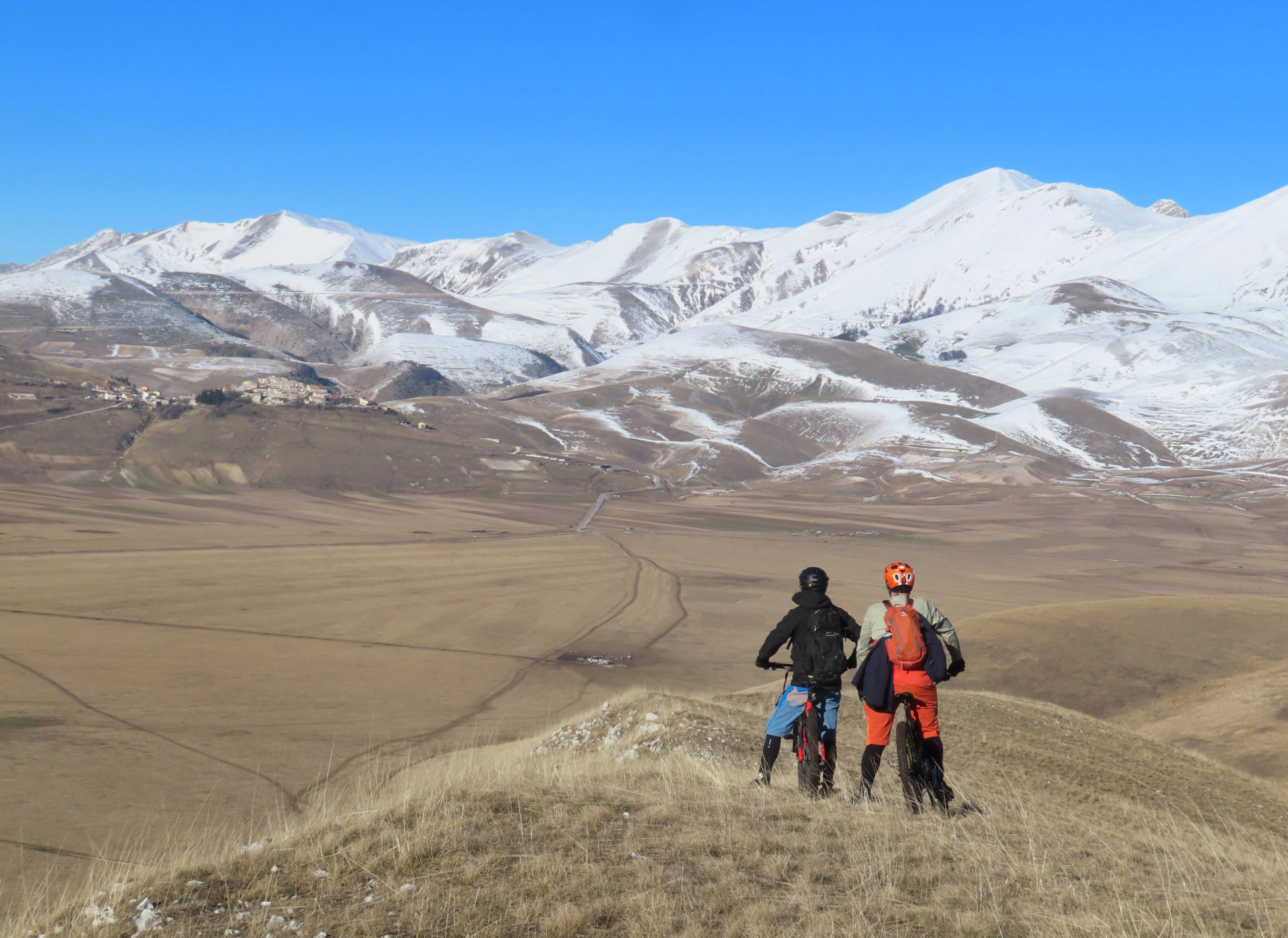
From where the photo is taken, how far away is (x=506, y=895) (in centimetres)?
661

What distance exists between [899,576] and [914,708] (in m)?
1.21

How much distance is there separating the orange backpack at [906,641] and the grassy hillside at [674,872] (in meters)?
1.38

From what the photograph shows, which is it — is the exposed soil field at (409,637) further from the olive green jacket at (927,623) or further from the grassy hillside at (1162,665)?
the olive green jacket at (927,623)

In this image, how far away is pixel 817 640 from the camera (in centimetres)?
966

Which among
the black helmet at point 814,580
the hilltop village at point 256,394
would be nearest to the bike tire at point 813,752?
the black helmet at point 814,580

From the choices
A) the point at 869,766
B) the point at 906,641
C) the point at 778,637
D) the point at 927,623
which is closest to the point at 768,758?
the point at 869,766

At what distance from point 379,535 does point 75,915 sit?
75.9 m

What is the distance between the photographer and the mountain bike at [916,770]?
30.1 ft

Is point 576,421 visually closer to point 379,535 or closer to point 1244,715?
point 379,535

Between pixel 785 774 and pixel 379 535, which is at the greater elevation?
pixel 785 774

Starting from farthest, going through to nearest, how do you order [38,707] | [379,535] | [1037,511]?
[1037,511] → [379,535] → [38,707]

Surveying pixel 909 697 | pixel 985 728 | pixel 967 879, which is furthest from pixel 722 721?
pixel 967 879

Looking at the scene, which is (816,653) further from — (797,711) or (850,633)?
(797,711)

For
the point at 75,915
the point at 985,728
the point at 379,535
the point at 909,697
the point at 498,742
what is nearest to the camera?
the point at 75,915
